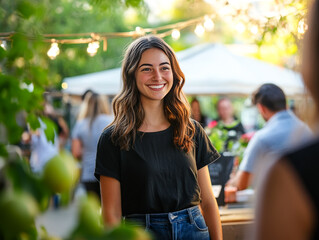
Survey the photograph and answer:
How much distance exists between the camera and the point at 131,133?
2289 millimetres

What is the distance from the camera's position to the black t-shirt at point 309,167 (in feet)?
2.83

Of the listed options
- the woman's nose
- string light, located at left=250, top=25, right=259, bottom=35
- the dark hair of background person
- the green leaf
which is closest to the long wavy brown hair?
the woman's nose

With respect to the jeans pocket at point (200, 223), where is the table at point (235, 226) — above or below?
below

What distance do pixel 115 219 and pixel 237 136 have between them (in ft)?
16.2

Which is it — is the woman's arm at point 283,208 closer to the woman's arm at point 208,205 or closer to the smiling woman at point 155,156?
the smiling woman at point 155,156

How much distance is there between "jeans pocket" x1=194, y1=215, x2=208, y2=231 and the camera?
2215 mm

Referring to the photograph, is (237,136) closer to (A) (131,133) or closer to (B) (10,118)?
(A) (131,133)

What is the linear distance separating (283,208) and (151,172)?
1339 mm

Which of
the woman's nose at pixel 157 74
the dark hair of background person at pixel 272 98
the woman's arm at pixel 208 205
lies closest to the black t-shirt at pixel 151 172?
the woman's arm at pixel 208 205

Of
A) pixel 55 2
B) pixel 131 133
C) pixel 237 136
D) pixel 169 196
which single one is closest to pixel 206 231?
pixel 169 196

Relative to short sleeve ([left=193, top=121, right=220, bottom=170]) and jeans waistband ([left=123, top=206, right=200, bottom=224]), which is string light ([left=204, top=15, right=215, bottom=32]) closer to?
short sleeve ([left=193, top=121, right=220, bottom=170])

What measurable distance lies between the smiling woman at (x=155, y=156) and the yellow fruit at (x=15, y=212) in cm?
136

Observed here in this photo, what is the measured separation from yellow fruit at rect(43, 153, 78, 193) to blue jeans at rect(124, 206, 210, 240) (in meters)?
1.30

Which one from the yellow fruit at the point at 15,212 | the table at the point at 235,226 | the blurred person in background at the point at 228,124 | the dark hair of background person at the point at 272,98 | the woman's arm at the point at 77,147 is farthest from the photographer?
the blurred person in background at the point at 228,124
